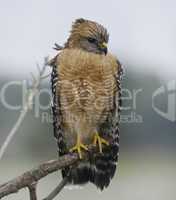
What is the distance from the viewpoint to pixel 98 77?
7754 millimetres

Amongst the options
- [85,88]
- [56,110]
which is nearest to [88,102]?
[85,88]

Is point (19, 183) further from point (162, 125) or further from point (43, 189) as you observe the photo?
point (162, 125)

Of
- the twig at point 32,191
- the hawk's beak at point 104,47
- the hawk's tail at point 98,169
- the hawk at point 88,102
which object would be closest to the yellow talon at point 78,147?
the hawk at point 88,102

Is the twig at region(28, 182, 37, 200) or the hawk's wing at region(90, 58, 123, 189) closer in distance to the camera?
the twig at region(28, 182, 37, 200)

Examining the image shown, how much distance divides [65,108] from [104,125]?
1.27 ft

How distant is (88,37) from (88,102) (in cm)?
60

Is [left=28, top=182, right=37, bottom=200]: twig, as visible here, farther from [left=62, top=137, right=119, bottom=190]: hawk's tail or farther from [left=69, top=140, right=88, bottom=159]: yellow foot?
[left=62, top=137, right=119, bottom=190]: hawk's tail

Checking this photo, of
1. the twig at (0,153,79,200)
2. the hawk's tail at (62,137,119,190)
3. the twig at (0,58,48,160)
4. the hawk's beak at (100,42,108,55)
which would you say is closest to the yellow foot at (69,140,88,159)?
the hawk's tail at (62,137,119,190)

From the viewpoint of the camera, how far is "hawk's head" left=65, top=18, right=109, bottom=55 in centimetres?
784

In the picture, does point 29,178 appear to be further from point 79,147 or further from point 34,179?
point 79,147

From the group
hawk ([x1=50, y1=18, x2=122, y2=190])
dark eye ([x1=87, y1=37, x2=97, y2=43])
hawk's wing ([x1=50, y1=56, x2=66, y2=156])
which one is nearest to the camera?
hawk ([x1=50, y1=18, x2=122, y2=190])

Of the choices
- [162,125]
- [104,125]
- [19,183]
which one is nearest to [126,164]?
[162,125]

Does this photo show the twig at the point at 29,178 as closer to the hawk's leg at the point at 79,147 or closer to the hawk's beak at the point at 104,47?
the hawk's leg at the point at 79,147

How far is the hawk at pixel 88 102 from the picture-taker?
25.1 ft
